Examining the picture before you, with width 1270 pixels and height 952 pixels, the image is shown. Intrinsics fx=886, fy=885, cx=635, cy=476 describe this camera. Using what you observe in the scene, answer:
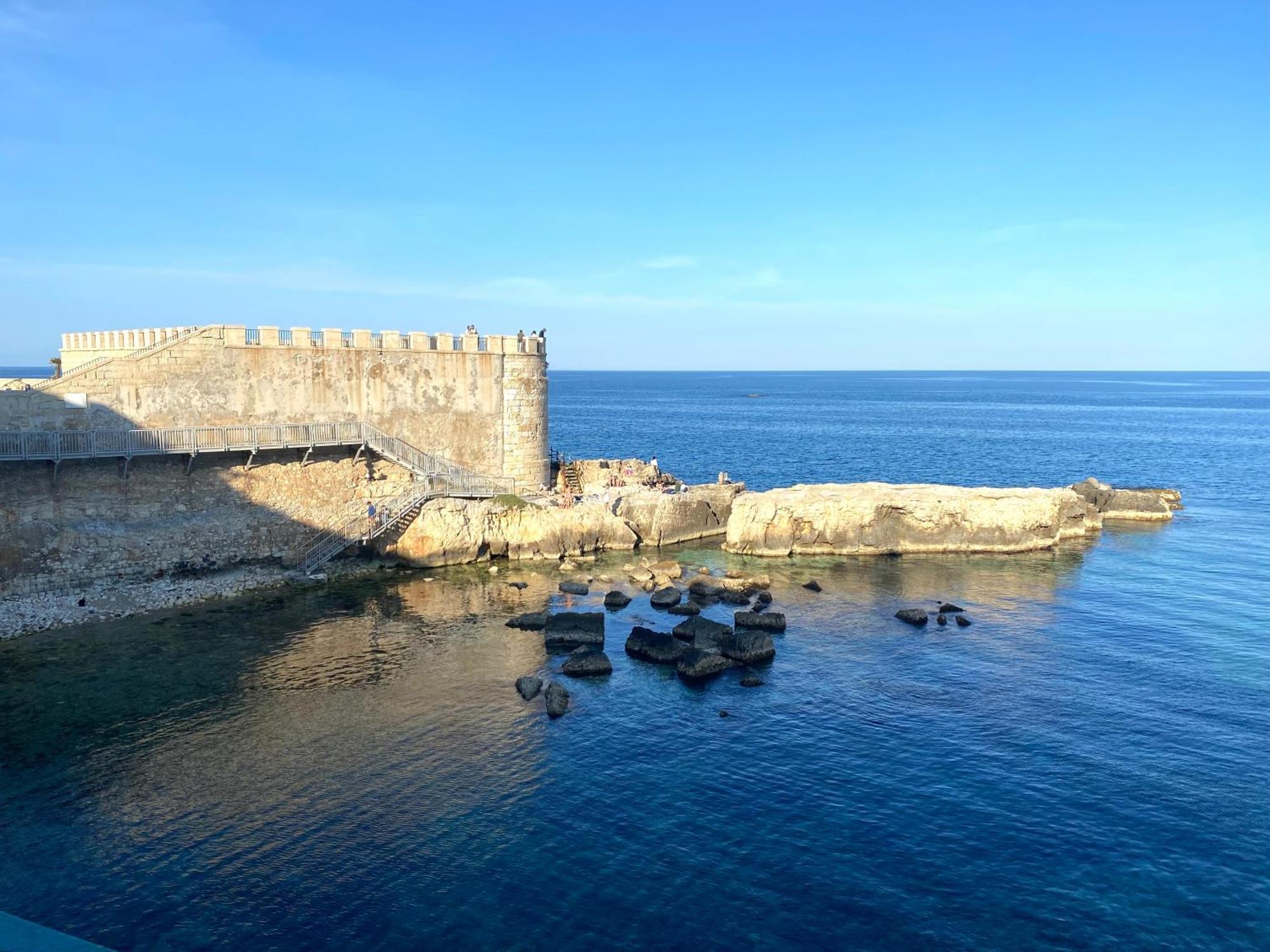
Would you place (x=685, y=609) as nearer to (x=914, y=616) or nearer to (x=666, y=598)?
(x=666, y=598)

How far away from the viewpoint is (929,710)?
24078mm

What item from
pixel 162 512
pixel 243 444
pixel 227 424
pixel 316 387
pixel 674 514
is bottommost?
pixel 674 514

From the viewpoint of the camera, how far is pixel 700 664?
26828 millimetres

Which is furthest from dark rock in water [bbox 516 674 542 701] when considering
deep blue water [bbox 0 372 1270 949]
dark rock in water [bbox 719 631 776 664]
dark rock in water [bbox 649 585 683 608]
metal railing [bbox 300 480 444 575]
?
metal railing [bbox 300 480 444 575]

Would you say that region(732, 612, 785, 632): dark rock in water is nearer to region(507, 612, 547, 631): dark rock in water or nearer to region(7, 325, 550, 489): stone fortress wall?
region(507, 612, 547, 631): dark rock in water

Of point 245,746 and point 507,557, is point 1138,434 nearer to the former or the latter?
point 507,557

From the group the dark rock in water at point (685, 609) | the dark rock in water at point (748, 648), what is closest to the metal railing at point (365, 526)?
the dark rock in water at point (685, 609)

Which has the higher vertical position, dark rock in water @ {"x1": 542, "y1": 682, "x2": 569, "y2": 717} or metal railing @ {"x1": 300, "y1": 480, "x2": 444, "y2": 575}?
metal railing @ {"x1": 300, "y1": 480, "x2": 444, "y2": 575}

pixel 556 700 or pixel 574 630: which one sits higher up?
pixel 574 630

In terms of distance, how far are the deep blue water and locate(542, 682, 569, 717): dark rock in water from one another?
64cm

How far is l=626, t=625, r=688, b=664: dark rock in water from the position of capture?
2778 centimetres

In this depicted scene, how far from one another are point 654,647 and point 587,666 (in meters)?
2.54

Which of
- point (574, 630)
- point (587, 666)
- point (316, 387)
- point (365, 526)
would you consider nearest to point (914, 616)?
point (574, 630)

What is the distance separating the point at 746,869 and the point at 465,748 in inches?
310
